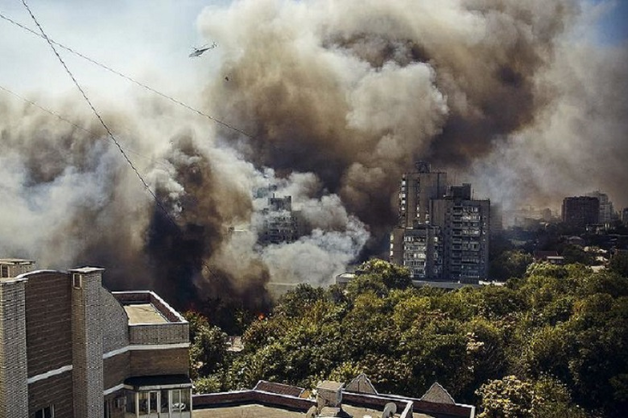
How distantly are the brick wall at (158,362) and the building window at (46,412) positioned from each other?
135 centimetres

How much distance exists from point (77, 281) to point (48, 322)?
1.95 feet

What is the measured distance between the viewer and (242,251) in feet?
129

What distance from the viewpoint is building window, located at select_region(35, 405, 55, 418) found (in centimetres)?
744

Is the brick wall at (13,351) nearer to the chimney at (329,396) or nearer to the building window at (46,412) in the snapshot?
the building window at (46,412)

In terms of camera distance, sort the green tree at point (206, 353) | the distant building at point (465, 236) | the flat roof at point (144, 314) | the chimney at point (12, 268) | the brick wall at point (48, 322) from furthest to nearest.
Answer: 1. the distant building at point (465, 236)
2. the green tree at point (206, 353)
3. the flat roof at point (144, 314)
4. the chimney at point (12, 268)
5. the brick wall at point (48, 322)

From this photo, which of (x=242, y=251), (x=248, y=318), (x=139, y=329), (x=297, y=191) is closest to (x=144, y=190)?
(x=242, y=251)

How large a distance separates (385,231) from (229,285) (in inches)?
673

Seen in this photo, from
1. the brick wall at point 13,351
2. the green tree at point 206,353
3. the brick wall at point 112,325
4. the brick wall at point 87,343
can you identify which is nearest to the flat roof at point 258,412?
the brick wall at point 112,325

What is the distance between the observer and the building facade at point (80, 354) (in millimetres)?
6973

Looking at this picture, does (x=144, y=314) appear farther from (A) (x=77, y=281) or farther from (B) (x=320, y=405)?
(B) (x=320, y=405)

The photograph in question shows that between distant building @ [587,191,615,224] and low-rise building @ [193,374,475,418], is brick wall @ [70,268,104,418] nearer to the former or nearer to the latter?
low-rise building @ [193,374,475,418]

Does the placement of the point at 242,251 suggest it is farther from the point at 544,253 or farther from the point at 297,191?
the point at 544,253

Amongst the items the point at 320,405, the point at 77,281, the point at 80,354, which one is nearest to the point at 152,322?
the point at 80,354

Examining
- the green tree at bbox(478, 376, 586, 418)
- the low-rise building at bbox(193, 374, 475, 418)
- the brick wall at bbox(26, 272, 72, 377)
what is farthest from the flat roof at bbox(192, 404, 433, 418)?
the brick wall at bbox(26, 272, 72, 377)
